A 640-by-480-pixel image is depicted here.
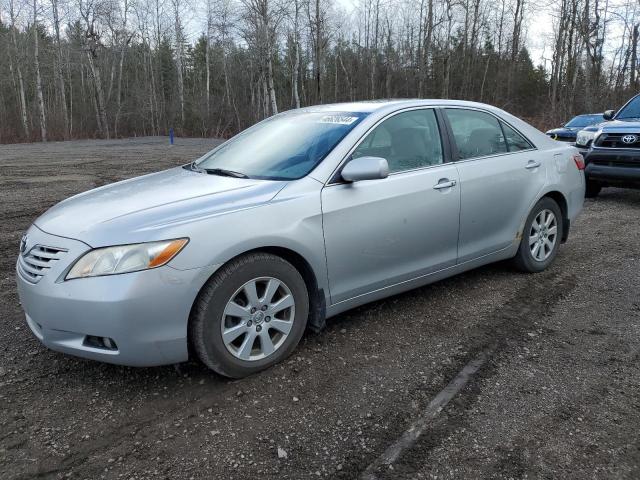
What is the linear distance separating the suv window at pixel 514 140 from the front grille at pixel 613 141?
4.20 metres

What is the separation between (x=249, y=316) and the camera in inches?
116

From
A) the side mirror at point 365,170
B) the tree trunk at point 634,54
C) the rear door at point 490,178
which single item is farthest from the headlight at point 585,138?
the tree trunk at point 634,54

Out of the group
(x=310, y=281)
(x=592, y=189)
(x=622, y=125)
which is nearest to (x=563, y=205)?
(x=310, y=281)

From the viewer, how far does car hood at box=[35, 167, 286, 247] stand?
2727 millimetres

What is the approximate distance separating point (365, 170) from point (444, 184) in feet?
2.89

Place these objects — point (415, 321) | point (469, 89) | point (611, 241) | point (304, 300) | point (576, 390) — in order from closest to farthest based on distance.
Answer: point (576, 390), point (304, 300), point (415, 321), point (611, 241), point (469, 89)

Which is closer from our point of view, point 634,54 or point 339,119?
point 339,119

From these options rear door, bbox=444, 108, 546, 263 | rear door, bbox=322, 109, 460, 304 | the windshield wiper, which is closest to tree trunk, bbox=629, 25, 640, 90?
rear door, bbox=444, 108, 546, 263

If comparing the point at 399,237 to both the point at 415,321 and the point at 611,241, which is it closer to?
the point at 415,321

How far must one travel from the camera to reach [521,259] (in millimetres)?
4715

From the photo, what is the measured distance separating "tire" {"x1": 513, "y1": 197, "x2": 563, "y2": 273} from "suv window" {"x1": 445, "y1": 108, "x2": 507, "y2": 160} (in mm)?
692

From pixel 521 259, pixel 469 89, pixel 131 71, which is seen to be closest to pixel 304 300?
pixel 521 259

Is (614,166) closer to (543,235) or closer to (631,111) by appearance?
(631,111)

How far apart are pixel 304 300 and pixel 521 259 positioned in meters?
2.46
